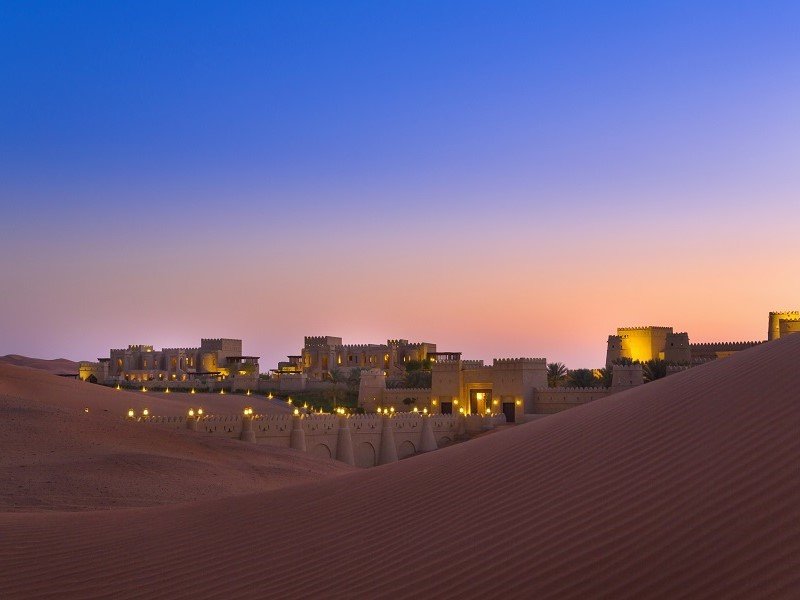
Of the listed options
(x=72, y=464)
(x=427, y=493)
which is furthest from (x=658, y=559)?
(x=72, y=464)

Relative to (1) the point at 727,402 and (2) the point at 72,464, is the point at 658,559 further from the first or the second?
(2) the point at 72,464

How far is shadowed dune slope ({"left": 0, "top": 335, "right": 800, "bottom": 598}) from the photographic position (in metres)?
6.14

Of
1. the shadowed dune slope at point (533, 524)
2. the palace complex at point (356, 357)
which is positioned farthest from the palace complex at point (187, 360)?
the shadowed dune slope at point (533, 524)

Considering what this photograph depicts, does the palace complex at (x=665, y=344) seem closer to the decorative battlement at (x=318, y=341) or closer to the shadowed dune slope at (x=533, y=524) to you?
the decorative battlement at (x=318, y=341)

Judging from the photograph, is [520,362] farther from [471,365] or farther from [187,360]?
[187,360]

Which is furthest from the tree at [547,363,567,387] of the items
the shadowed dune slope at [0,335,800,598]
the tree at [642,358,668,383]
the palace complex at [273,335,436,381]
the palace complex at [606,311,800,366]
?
the shadowed dune slope at [0,335,800,598]

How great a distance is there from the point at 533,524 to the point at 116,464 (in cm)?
1398

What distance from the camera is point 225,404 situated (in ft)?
161

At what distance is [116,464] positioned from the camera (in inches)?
750

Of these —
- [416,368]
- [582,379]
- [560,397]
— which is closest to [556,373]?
[582,379]

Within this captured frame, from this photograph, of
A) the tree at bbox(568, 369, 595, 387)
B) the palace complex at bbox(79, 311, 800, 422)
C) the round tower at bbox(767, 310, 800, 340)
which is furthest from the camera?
the round tower at bbox(767, 310, 800, 340)

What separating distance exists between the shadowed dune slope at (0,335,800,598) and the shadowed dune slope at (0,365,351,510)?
5000 millimetres

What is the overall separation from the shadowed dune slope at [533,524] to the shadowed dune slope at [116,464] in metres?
5.00

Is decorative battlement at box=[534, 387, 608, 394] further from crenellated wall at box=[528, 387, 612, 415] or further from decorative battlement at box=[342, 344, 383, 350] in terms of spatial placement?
decorative battlement at box=[342, 344, 383, 350]
